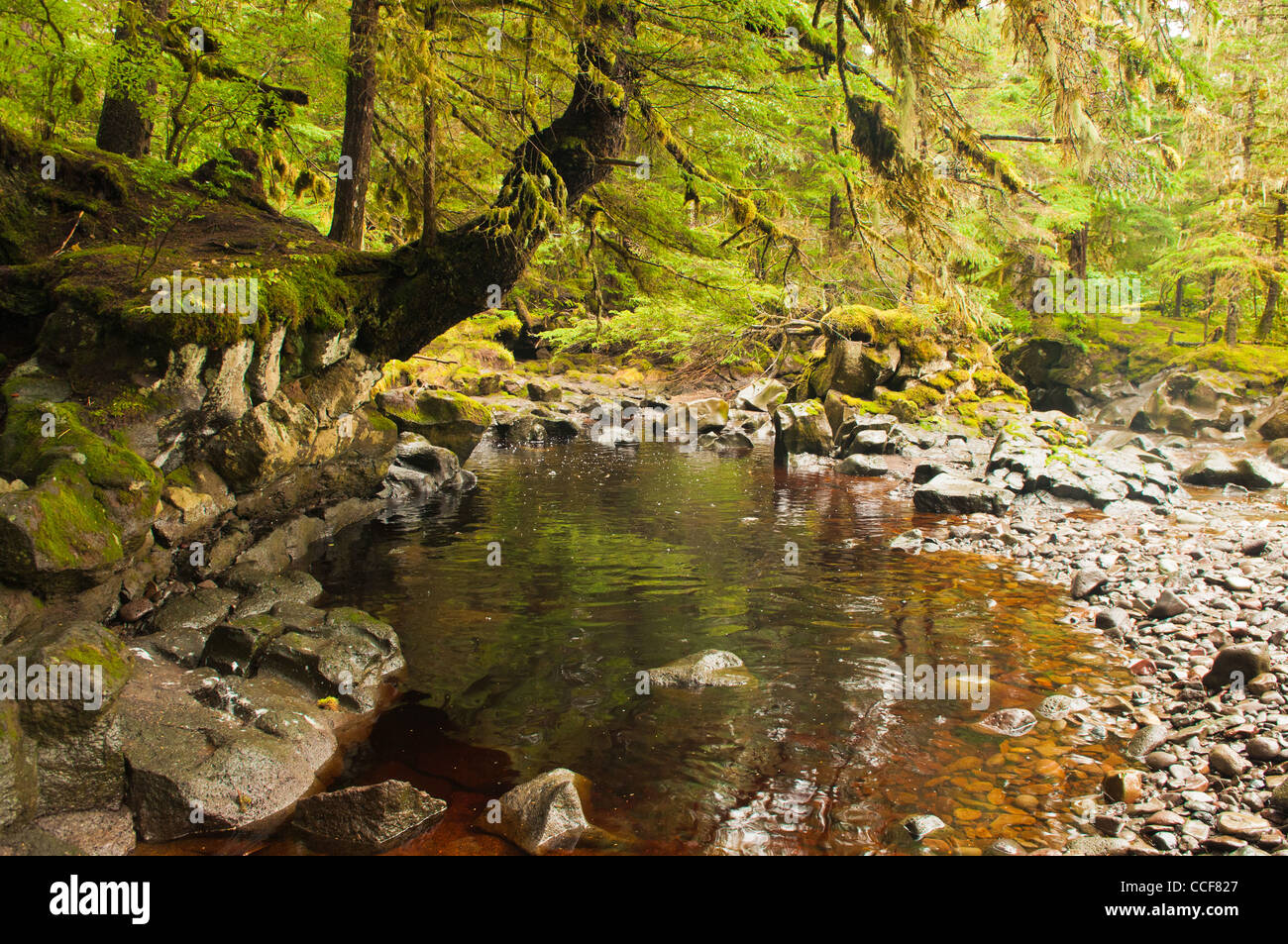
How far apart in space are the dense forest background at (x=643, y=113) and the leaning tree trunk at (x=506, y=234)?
0.05 meters

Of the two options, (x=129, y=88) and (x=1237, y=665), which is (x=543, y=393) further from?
(x=1237, y=665)

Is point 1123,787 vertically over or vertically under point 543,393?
under

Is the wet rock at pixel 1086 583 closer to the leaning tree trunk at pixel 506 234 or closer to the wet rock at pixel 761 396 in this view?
the leaning tree trunk at pixel 506 234

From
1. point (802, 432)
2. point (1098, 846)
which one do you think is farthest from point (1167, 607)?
point (802, 432)

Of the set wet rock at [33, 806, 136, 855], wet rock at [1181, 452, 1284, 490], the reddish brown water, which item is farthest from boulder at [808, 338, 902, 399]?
wet rock at [33, 806, 136, 855]

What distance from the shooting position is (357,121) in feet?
29.3

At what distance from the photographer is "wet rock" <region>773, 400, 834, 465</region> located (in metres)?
20.4

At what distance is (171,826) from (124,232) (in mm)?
6671

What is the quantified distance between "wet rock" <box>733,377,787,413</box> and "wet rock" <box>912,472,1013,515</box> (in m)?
14.7

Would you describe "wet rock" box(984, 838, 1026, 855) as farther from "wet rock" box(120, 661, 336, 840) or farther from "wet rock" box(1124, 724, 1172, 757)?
"wet rock" box(120, 661, 336, 840)

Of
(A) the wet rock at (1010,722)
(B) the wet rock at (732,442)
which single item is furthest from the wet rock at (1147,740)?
(B) the wet rock at (732,442)

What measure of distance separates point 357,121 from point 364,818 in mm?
8315
